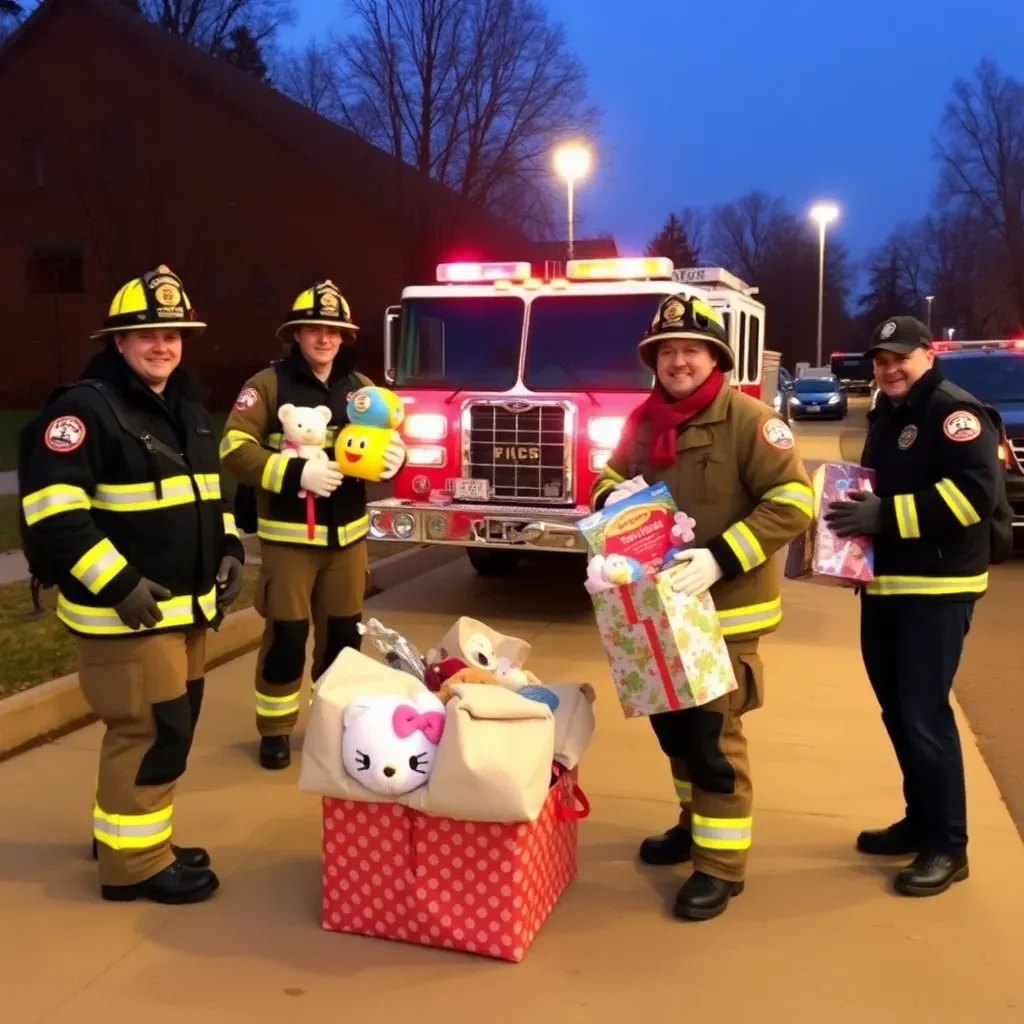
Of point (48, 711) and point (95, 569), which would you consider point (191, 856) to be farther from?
point (48, 711)

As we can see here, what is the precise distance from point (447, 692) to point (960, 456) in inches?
Answer: 68.9

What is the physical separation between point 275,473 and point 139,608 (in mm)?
1300

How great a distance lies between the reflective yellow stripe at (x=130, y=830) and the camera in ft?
11.4

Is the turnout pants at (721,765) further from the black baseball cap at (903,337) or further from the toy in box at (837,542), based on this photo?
the black baseball cap at (903,337)

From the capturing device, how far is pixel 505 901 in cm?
312

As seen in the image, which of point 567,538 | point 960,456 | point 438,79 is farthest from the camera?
point 438,79

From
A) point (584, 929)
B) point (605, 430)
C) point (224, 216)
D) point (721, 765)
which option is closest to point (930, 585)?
point (721, 765)

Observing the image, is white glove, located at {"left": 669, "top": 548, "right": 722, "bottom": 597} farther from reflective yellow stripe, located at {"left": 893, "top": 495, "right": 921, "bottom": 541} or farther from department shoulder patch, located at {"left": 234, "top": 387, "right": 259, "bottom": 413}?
department shoulder patch, located at {"left": 234, "top": 387, "right": 259, "bottom": 413}

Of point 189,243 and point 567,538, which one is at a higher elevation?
point 189,243

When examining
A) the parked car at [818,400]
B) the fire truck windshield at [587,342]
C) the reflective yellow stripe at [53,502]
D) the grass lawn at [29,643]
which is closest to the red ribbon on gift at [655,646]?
the reflective yellow stripe at [53,502]

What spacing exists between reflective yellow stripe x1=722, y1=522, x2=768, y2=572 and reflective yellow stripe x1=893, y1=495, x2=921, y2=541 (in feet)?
1.70

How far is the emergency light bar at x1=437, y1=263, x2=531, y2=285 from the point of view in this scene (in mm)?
7574

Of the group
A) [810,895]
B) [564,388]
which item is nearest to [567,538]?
[564,388]

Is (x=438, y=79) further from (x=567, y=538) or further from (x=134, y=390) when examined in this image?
(x=134, y=390)
